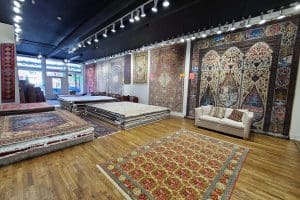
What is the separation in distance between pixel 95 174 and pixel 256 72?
471 cm

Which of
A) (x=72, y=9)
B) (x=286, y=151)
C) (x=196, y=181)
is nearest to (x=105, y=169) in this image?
(x=196, y=181)

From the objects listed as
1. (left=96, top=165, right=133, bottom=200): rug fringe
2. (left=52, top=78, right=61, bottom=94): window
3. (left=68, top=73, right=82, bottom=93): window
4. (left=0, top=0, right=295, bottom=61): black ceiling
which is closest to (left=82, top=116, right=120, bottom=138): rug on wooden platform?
(left=96, top=165, right=133, bottom=200): rug fringe

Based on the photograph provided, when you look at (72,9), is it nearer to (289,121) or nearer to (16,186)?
(16,186)

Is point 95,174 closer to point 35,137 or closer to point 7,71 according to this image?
point 35,137

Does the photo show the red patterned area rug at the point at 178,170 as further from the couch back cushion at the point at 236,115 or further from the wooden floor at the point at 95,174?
the couch back cushion at the point at 236,115

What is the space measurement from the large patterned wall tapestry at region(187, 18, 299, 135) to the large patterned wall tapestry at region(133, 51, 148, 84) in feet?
9.26

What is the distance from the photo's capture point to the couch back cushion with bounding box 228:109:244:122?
392 cm

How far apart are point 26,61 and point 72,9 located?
8.84 metres

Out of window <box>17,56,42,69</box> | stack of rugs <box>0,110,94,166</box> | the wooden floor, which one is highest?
window <box>17,56,42,69</box>

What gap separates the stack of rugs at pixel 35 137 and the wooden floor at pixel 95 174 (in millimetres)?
146

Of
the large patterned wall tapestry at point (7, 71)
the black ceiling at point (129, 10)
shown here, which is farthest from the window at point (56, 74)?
the large patterned wall tapestry at point (7, 71)

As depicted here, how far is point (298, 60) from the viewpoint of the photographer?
11.3ft

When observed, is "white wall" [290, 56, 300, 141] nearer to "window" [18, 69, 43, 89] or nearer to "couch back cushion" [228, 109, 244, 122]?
"couch back cushion" [228, 109, 244, 122]

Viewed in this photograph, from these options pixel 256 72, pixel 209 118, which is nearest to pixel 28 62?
pixel 209 118
